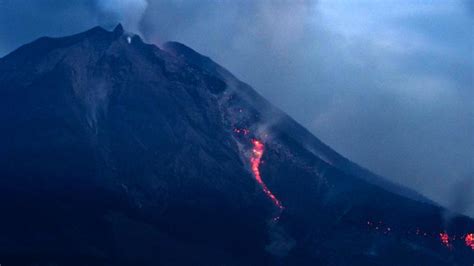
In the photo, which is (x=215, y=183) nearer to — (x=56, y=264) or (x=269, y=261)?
(x=269, y=261)

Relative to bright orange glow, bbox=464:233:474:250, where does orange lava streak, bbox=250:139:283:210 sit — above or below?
below

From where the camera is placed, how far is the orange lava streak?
249 ft

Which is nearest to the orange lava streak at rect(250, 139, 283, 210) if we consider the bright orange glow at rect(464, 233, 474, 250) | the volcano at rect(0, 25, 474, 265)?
the volcano at rect(0, 25, 474, 265)

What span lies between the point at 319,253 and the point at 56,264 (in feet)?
96.8

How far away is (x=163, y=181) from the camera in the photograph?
70000mm

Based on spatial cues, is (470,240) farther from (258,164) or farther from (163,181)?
(163,181)

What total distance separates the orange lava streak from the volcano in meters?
0.21

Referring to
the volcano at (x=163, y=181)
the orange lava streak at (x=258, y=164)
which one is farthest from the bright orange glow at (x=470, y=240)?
the orange lava streak at (x=258, y=164)

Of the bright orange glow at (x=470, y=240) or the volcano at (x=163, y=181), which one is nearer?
the volcano at (x=163, y=181)

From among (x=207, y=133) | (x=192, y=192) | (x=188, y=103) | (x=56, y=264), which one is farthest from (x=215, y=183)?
(x=56, y=264)

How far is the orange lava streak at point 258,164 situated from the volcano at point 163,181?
0.21 meters

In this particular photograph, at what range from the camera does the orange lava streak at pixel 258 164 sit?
75.9 m

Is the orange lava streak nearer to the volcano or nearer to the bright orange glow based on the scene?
the volcano

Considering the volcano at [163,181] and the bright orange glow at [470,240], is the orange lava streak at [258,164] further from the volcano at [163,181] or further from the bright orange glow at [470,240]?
the bright orange glow at [470,240]
